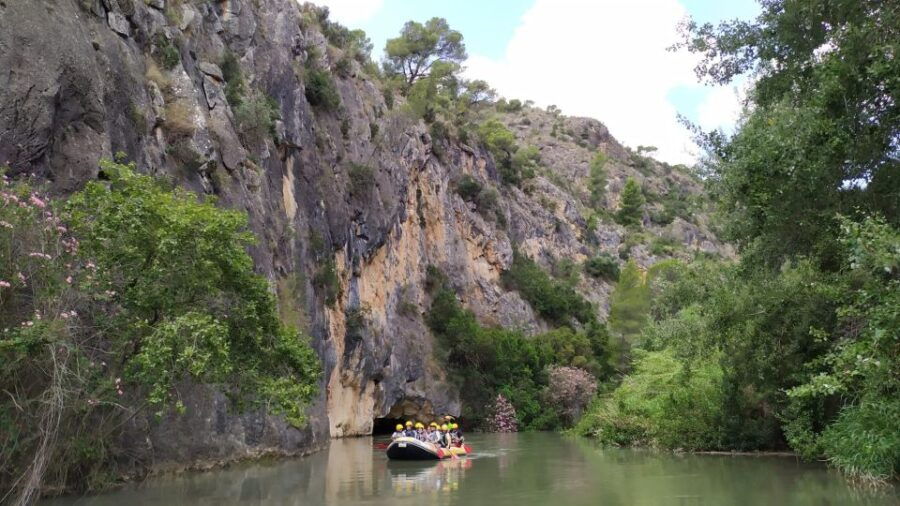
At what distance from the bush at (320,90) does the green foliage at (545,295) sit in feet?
85.9

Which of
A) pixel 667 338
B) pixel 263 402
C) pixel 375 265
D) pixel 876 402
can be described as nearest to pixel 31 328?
pixel 263 402

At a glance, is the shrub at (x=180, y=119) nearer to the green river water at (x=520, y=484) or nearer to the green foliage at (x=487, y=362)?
the green river water at (x=520, y=484)

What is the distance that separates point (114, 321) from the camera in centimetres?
1398

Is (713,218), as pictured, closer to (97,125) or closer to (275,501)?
(275,501)

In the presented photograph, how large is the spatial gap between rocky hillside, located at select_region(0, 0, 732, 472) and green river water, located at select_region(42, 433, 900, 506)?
5.93 feet

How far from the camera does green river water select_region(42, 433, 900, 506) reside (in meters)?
15.6

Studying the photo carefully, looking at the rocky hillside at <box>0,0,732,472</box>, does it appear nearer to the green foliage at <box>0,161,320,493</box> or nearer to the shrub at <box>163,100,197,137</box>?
the shrub at <box>163,100,197,137</box>

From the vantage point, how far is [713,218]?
17.8 m

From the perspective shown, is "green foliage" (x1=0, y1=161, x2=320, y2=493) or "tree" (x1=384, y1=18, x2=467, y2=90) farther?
"tree" (x1=384, y1=18, x2=467, y2=90)

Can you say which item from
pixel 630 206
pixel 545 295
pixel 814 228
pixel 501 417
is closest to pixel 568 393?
pixel 501 417

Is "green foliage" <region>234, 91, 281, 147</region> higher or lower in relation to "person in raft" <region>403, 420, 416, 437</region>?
higher

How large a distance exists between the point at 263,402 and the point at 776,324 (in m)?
13.0

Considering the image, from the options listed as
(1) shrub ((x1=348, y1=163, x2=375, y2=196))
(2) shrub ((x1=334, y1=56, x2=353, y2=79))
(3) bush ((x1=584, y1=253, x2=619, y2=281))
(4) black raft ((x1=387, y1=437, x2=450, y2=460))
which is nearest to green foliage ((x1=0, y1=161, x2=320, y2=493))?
(4) black raft ((x1=387, y1=437, x2=450, y2=460))

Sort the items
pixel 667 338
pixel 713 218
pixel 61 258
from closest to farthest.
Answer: pixel 61 258, pixel 713 218, pixel 667 338
